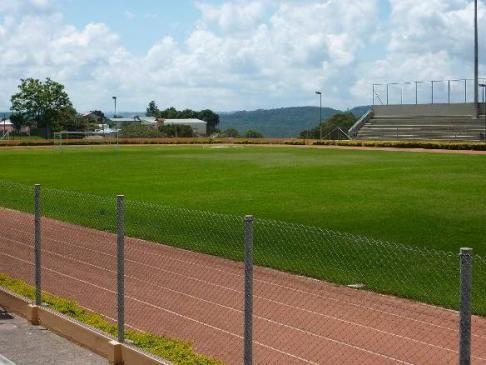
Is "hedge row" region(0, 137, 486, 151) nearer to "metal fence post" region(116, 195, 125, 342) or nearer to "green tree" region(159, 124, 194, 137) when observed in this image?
"green tree" region(159, 124, 194, 137)

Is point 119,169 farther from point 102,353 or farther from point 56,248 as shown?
point 102,353

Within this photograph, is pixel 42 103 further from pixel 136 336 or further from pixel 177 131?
pixel 136 336

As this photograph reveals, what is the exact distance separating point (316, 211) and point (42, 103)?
370ft

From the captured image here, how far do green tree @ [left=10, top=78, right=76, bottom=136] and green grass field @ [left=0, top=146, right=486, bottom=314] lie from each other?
8846 centimetres

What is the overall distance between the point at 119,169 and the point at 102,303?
98.2ft

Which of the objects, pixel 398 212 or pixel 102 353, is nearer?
pixel 102 353

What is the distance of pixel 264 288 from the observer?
38.6 feet

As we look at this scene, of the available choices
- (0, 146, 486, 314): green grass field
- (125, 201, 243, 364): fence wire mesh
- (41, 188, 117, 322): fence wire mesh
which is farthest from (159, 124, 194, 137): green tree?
(125, 201, 243, 364): fence wire mesh

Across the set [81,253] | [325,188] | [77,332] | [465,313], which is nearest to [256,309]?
[77,332]

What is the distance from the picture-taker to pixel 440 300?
11.0 metres

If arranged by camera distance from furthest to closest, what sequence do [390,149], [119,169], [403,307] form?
[390,149] < [119,169] < [403,307]

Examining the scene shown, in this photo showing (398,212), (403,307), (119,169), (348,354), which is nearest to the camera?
(348,354)

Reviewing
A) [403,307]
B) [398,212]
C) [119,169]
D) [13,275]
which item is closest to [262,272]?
[403,307]

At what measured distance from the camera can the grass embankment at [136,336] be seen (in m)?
7.86
